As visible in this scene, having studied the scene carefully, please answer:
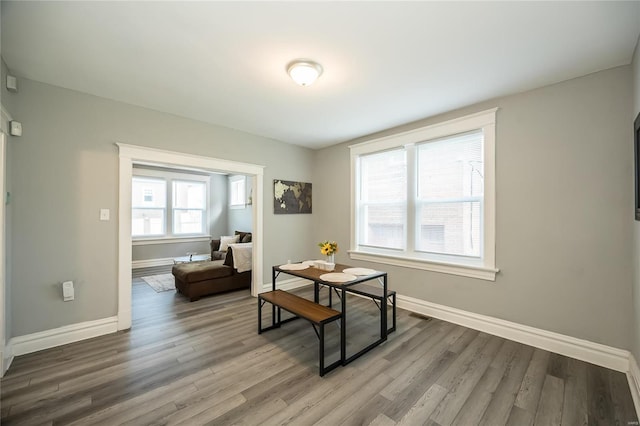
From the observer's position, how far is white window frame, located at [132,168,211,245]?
653cm

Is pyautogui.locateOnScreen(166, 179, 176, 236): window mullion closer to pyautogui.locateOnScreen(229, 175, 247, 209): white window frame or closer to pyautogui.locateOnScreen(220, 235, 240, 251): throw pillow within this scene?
pyautogui.locateOnScreen(229, 175, 247, 209): white window frame

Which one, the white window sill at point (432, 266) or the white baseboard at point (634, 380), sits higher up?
the white window sill at point (432, 266)

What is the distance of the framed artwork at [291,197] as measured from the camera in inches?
179

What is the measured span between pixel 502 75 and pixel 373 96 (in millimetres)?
1182

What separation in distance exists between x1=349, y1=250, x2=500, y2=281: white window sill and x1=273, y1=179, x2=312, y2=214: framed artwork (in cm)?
126

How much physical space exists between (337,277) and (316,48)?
2085mm

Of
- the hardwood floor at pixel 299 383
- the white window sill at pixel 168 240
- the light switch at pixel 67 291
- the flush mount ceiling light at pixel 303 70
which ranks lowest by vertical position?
the hardwood floor at pixel 299 383

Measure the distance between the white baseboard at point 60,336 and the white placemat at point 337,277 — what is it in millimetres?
2409

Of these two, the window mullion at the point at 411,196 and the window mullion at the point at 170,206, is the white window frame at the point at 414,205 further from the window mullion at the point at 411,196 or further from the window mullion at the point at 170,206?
the window mullion at the point at 170,206

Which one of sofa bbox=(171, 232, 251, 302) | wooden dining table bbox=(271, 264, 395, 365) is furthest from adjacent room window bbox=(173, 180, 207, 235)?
wooden dining table bbox=(271, 264, 395, 365)

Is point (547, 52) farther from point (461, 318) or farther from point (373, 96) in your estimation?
point (461, 318)

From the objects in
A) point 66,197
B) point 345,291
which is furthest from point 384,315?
point 66,197

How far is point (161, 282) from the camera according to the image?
5.08 metres

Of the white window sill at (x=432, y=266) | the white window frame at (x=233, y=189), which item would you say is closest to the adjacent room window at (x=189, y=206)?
the white window frame at (x=233, y=189)
